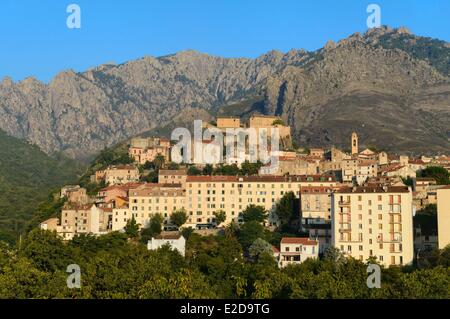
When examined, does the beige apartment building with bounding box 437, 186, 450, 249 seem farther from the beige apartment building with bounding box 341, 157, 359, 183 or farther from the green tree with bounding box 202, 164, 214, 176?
the green tree with bounding box 202, 164, 214, 176

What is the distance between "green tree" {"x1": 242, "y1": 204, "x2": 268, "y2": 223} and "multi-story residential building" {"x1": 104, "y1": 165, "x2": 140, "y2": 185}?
2988cm

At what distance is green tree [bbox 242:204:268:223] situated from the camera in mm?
96000

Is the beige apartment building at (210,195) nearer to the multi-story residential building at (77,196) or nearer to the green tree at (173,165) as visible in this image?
the multi-story residential building at (77,196)

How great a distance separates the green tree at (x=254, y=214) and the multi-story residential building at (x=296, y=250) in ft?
48.0

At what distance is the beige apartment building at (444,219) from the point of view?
77.9 metres

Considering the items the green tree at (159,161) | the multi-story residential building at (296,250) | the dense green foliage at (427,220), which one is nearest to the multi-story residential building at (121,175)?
the green tree at (159,161)

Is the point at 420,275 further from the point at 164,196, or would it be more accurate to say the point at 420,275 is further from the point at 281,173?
the point at 281,173

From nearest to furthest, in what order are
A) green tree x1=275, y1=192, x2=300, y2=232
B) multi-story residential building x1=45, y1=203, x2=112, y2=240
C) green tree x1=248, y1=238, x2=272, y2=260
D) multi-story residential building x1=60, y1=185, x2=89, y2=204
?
green tree x1=248, y1=238, x2=272, y2=260
green tree x1=275, y1=192, x2=300, y2=232
multi-story residential building x1=45, y1=203, x2=112, y2=240
multi-story residential building x1=60, y1=185, x2=89, y2=204

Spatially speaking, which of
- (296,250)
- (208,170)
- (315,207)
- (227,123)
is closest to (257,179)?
(315,207)

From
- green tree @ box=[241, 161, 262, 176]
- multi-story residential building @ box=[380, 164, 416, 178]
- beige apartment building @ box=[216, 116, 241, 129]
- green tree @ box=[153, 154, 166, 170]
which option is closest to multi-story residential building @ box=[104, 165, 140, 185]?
green tree @ box=[153, 154, 166, 170]

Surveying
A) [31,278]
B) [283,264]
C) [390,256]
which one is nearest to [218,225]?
[283,264]

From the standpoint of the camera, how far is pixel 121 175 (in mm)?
123688

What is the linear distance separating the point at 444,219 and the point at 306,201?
20.2m

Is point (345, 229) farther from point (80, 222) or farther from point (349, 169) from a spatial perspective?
point (349, 169)
